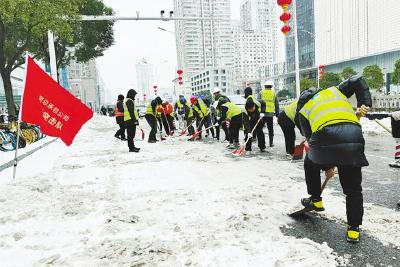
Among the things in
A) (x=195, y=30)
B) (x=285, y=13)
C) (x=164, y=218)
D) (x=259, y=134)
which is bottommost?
(x=164, y=218)

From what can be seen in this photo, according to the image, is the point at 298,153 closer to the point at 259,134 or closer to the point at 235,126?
the point at 259,134

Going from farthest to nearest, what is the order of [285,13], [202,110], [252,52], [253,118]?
[252,52] < [202,110] < [285,13] < [253,118]

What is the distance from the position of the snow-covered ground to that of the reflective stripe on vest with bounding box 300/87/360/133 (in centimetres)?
107

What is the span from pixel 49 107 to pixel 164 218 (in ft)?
11.3

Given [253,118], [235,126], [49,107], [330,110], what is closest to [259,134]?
[253,118]

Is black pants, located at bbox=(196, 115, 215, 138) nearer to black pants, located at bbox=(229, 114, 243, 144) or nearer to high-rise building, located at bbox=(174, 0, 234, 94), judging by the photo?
black pants, located at bbox=(229, 114, 243, 144)

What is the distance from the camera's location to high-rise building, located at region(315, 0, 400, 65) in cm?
9844

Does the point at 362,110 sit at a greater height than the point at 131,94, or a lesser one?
lesser

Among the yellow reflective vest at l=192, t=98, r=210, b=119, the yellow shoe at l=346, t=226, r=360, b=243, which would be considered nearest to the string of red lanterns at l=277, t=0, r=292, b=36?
the yellow reflective vest at l=192, t=98, r=210, b=119

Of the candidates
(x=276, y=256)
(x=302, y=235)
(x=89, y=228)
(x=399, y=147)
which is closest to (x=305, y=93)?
(x=302, y=235)

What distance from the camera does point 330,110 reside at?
3.12 meters

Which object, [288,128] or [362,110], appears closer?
[362,110]

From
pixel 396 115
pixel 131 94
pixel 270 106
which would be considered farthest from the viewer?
pixel 131 94

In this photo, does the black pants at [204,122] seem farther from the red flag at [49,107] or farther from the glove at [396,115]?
the glove at [396,115]
